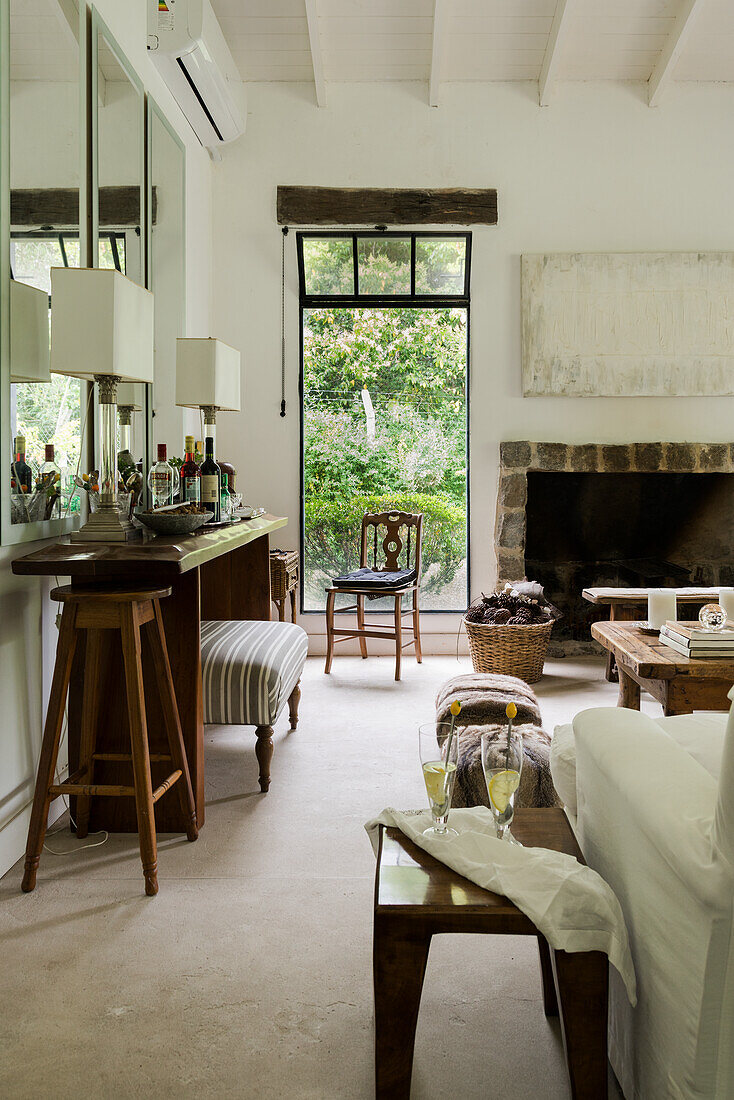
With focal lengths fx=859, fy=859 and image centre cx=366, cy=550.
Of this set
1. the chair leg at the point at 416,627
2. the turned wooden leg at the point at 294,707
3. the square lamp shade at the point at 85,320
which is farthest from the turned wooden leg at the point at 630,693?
the square lamp shade at the point at 85,320

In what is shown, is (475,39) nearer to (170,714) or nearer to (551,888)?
(170,714)

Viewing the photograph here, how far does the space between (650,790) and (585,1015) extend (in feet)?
1.17

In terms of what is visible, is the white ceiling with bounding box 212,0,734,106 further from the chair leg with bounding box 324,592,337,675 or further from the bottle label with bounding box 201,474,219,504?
the chair leg with bounding box 324,592,337,675

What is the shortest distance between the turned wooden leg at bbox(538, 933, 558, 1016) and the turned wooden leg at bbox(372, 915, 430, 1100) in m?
0.47

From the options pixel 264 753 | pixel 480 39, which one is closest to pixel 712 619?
pixel 264 753

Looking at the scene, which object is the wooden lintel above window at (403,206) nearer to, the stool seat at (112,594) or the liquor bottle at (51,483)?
the liquor bottle at (51,483)

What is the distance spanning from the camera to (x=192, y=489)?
3658mm

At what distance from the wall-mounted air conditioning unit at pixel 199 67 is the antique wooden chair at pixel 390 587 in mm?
2430

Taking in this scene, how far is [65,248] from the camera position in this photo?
2.87m

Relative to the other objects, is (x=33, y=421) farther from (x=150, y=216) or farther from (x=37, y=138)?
(x=150, y=216)

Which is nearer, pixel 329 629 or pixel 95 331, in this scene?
pixel 95 331

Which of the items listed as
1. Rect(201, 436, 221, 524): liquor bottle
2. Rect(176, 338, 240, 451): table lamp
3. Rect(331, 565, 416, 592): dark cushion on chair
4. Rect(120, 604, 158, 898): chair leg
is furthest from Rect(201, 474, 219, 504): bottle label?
Rect(331, 565, 416, 592): dark cushion on chair

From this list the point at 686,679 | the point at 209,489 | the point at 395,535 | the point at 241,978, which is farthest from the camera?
the point at 395,535

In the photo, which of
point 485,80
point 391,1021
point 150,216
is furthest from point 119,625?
point 485,80
